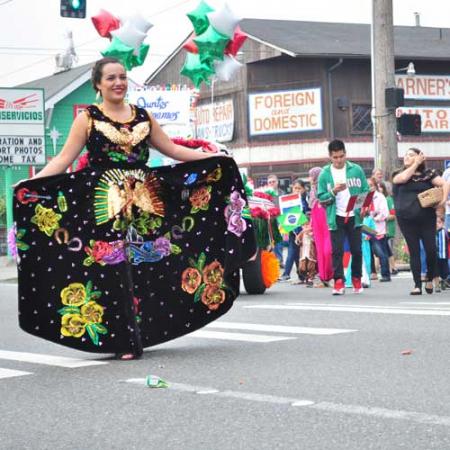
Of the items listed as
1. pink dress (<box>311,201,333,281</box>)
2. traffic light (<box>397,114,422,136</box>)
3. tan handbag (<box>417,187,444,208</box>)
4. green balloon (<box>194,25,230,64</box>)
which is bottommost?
pink dress (<box>311,201,333,281</box>)

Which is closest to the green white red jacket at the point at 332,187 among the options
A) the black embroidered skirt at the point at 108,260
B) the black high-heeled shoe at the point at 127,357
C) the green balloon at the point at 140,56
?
the black embroidered skirt at the point at 108,260

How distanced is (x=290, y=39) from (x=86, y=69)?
334 inches

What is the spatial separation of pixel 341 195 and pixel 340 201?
3.1 inches

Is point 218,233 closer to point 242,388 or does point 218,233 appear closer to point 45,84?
point 242,388

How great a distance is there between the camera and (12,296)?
62.2 feet

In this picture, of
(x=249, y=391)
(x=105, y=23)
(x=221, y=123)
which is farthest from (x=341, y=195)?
(x=221, y=123)

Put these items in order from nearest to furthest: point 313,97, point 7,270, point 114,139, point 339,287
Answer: point 114,139 < point 339,287 < point 7,270 < point 313,97

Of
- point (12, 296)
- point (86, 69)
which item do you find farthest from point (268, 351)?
point (86, 69)

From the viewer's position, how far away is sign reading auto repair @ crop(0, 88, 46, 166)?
116ft

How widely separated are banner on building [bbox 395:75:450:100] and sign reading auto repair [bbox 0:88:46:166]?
16.9 metres

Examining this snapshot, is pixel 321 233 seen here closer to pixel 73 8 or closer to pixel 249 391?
pixel 73 8

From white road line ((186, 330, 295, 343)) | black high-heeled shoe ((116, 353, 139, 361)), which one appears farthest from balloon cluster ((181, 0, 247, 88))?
black high-heeled shoe ((116, 353, 139, 361))

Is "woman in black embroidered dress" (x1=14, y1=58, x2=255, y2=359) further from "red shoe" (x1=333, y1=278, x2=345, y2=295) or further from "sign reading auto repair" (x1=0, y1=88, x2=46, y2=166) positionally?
"sign reading auto repair" (x1=0, y1=88, x2=46, y2=166)

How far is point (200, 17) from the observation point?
871 inches
